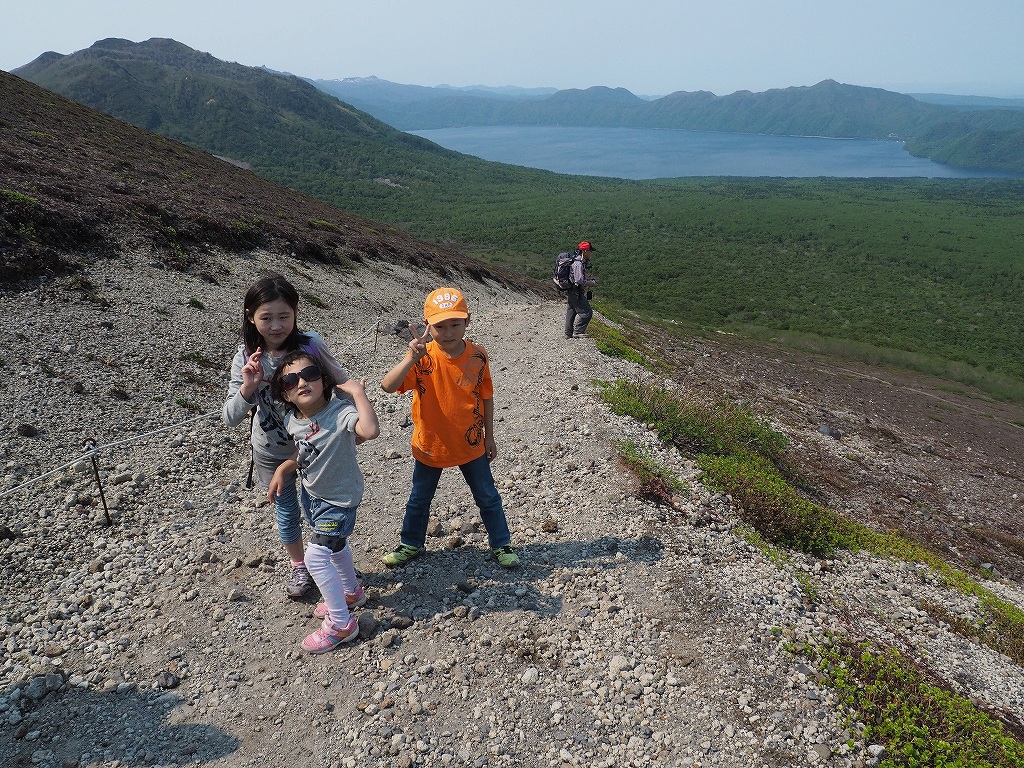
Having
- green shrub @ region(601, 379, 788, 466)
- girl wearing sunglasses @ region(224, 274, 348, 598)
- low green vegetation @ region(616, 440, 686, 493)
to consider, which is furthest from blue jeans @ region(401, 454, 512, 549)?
green shrub @ region(601, 379, 788, 466)

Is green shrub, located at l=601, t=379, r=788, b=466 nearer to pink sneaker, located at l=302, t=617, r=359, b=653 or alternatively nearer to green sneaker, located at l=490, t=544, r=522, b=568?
green sneaker, located at l=490, t=544, r=522, b=568

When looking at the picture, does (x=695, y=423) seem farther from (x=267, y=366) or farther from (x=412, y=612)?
(x=267, y=366)

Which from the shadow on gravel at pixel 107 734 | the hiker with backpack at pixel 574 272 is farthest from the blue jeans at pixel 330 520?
the hiker with backpack at pixel 574 272

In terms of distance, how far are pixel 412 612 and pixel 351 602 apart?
54 cm

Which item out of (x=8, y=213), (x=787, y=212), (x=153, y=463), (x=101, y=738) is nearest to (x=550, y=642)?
(x=101, y=738)

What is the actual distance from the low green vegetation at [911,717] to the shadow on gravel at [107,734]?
4474 mm

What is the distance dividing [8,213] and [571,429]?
48.7ft

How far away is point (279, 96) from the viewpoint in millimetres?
168875

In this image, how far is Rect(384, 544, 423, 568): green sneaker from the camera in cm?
558

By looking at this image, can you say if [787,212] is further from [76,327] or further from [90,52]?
[90,52]

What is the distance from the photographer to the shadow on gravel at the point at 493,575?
5203 mm

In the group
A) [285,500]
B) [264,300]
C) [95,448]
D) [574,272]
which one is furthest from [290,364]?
[574,272]

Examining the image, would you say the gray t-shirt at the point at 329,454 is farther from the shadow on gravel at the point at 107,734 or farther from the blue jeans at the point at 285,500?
the shadow on gravel at the point at 107,734

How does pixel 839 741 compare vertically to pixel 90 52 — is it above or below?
below
